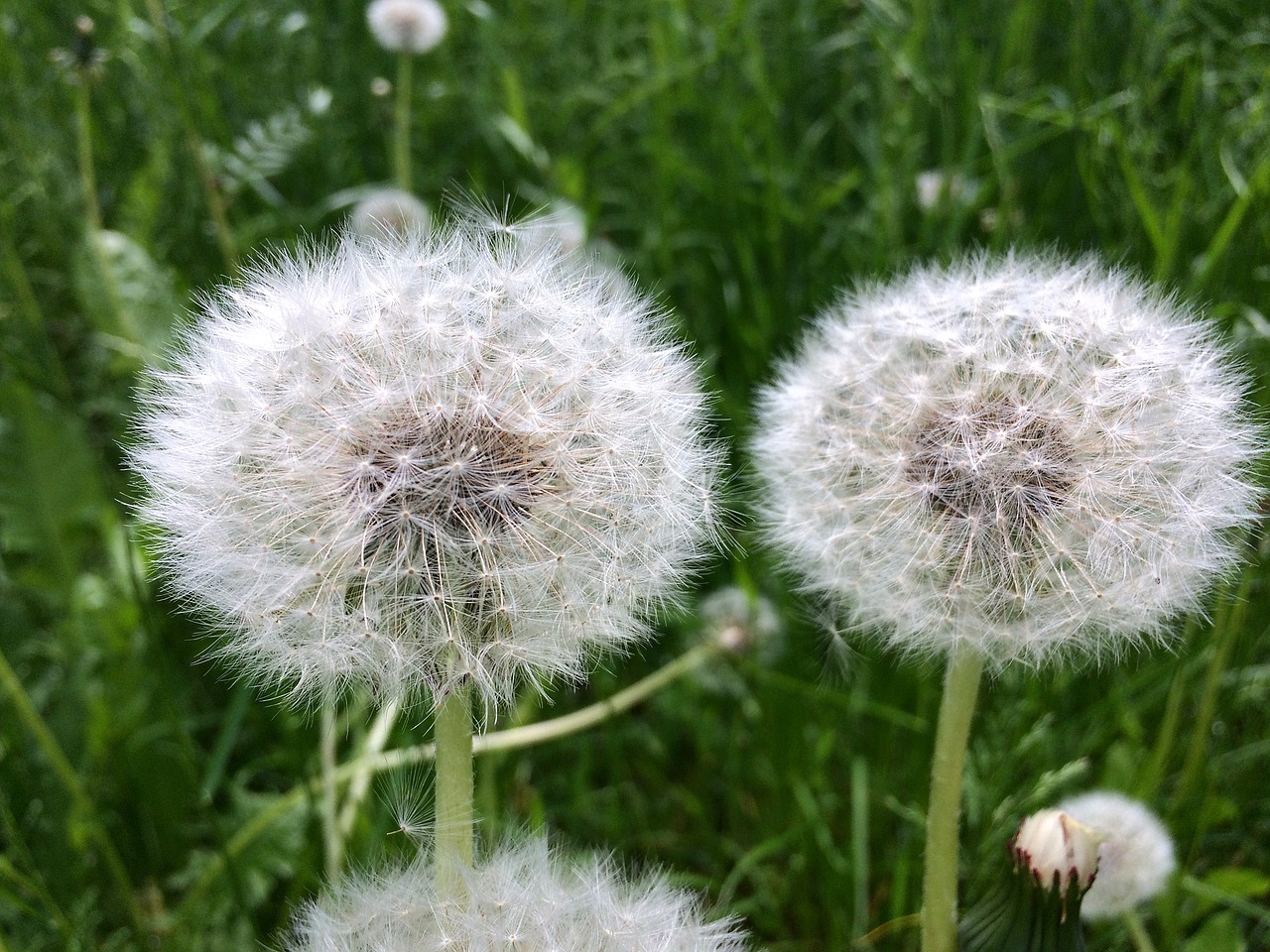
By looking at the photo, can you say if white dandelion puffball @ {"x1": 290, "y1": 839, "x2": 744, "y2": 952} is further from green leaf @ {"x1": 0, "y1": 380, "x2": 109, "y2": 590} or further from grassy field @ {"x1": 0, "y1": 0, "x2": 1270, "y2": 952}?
green leaf @ {"x1": 0, "y1": 380, "x2": 109, "y2": 590}

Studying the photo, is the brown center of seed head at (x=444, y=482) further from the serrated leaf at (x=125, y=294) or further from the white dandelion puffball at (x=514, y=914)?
the serrated leaf at (x=125, y=294)

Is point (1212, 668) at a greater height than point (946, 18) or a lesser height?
lesser

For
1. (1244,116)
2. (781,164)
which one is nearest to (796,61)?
(781,164)

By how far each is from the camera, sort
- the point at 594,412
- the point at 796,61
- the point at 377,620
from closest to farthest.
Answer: the point at 377,620, the point at 594,412, the point at 796,61

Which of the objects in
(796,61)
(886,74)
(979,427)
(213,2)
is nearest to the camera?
(979,427)

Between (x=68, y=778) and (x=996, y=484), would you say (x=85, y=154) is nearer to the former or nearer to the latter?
(x=68, y=778)

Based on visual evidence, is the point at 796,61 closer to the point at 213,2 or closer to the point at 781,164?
the point at 781,164

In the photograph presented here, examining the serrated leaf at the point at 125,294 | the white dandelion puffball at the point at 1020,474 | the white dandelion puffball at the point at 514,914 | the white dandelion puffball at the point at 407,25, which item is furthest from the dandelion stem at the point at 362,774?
the white dandelion puffball at the point at 407,25
